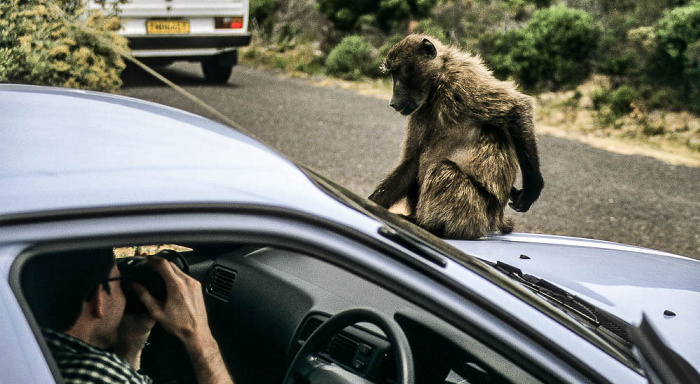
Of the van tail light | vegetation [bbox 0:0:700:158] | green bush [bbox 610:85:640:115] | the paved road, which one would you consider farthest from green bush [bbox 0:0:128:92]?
green bush [bbox 610:85:640:115]

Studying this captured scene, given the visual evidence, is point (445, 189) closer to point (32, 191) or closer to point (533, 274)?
point (533, 274)

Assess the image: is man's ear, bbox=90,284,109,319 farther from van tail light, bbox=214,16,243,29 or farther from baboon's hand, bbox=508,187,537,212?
van tail light, bbox=214,16,243,29

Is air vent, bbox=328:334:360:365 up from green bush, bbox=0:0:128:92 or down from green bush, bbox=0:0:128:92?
down

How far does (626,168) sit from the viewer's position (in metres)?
7.67

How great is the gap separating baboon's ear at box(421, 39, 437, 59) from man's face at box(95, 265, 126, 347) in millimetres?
2338

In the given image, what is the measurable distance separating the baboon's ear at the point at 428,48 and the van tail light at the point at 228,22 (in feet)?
22.0

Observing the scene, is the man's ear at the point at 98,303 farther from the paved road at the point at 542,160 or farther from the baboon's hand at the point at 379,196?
the paved road at the point at 542,160

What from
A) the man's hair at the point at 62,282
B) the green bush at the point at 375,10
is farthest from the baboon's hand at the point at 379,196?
the green bush at the point at 375,10

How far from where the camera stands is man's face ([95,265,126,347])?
4.31 ft

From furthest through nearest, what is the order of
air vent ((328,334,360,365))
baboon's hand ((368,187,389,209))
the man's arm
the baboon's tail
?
baboon's hand ((368,187,389,209)) < the baboon's tail < air vent ((328,334,360,365)) < the man's arm

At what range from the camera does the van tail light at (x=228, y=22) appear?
9.52 m

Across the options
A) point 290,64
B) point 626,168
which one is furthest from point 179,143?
point 290,64

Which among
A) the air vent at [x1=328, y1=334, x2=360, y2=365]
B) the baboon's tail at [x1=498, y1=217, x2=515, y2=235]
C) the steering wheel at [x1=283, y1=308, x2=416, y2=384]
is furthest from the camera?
the baboon's tail at [x1=498, y1=217, x2=515, y2=235]

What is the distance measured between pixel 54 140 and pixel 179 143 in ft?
0.71
